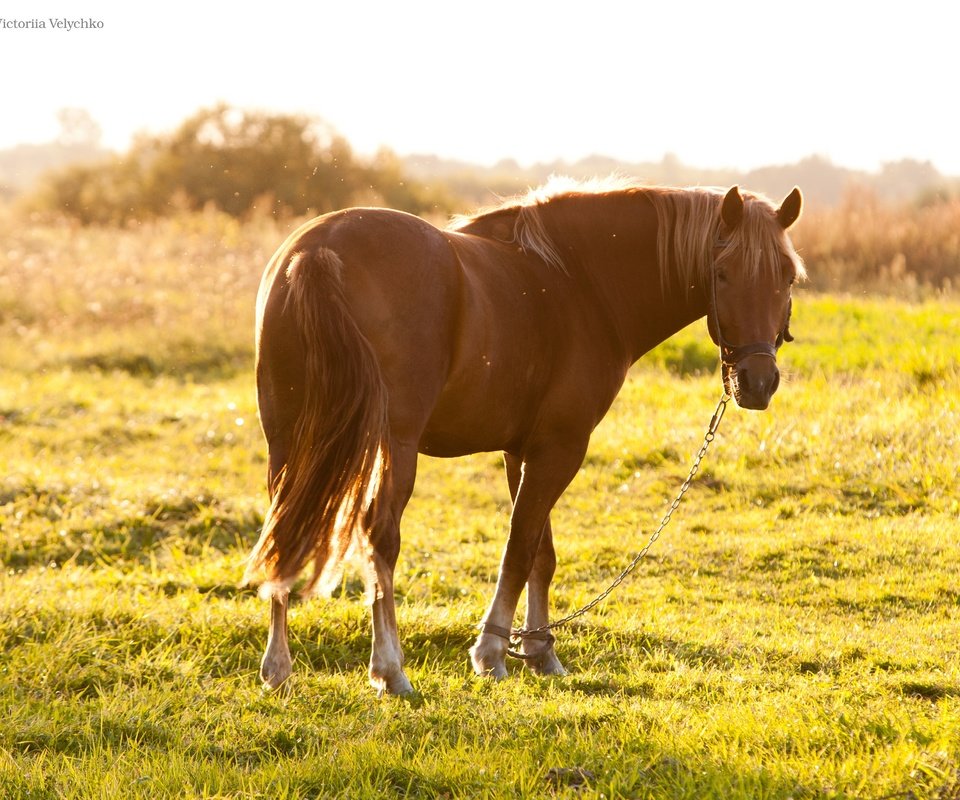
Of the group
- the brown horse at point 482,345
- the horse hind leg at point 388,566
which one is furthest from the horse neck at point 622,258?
the horse hind leg at point 388,566

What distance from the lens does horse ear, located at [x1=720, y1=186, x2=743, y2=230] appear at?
184 inches

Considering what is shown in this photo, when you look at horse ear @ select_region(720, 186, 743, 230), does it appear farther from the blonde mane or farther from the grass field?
the grass field

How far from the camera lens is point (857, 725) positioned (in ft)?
12.8

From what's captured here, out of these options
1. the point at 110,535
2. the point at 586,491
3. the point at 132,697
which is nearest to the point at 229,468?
the point at 110,535

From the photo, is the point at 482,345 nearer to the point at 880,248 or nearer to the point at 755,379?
the point at 755,379

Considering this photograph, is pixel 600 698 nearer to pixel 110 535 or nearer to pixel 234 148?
pixel 110 535

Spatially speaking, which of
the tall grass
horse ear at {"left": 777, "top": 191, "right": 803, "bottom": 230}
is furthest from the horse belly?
the tall grass

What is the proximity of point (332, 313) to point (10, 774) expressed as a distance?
1800mm

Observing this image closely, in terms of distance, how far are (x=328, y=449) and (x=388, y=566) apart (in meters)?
0.51

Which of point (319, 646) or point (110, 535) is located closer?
point (319, 646)

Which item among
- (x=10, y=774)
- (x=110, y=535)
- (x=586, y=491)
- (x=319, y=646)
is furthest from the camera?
(x=586, y=491)

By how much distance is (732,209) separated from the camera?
4.73m

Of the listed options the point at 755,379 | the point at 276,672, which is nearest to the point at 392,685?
the point at 276,672

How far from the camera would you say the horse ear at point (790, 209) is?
15.6 feet
